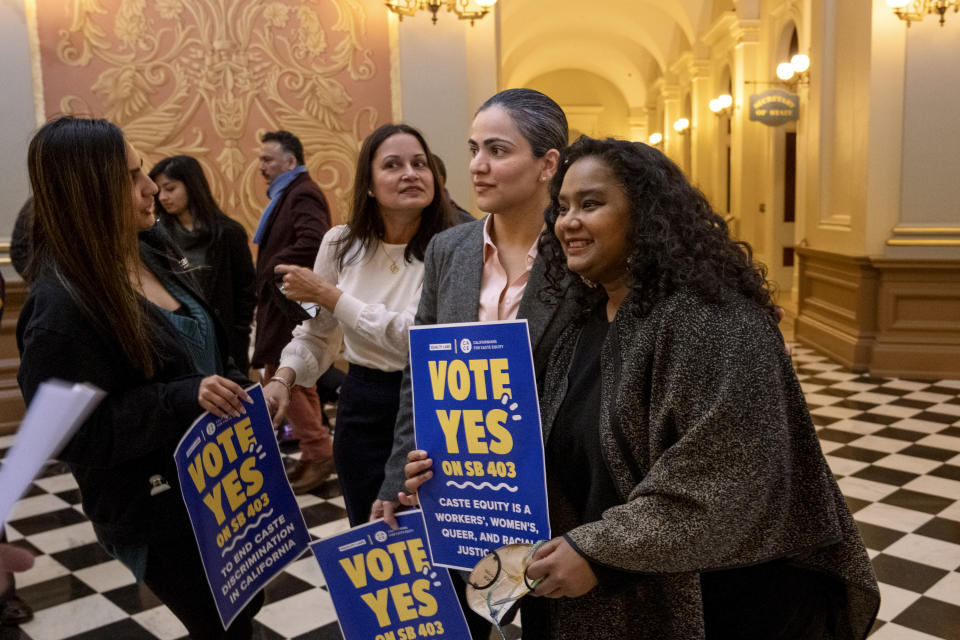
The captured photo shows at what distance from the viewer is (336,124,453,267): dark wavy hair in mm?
2242

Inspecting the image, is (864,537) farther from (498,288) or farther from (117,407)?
(117,407)

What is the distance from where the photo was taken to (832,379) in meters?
6.73

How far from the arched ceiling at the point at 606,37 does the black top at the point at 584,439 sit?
1265cm

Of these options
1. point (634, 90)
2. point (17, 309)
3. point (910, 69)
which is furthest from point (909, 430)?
point (634, 90)

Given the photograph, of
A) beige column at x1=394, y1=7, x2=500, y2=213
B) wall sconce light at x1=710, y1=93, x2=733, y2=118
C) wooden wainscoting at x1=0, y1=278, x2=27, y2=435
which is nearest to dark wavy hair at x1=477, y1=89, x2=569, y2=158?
beige column at x1=394, y1=7, x2=500, y2=213

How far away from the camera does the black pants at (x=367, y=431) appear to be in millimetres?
2162

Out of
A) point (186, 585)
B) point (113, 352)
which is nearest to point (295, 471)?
point (186, 585)

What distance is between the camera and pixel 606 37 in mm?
20672

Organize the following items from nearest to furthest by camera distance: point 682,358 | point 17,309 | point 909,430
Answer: point 682,358 < point 909,430 < point 17,309

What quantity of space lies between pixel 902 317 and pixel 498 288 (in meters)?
6.10

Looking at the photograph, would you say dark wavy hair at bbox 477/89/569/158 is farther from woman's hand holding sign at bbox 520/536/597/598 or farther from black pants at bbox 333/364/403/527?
woman's hand holding sign at bbox 520/536/597/598

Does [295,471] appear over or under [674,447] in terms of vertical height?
under

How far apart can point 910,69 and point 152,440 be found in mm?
6911

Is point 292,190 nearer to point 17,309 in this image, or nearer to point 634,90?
point 17,309
